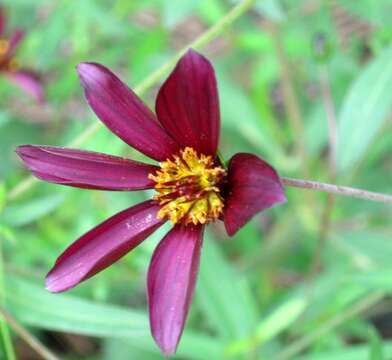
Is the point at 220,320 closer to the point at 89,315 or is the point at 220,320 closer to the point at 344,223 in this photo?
the point at 89,315

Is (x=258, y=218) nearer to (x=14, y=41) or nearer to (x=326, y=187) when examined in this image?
(x=14, y=41)

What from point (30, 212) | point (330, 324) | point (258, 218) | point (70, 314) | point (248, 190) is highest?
point (248, 190)

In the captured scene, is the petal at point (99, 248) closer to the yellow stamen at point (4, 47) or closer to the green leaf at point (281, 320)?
the green leaf at point (281, 320)

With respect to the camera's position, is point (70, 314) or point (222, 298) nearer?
point (70, 314)

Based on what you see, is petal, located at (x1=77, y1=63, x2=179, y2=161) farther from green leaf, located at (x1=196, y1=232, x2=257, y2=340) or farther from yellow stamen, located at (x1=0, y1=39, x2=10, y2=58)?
yellow stamen, located at (x1=0, y1=39, x2=10, y2=58)

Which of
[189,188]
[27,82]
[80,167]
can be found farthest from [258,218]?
[80,167]

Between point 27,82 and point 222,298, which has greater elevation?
point 27,82
